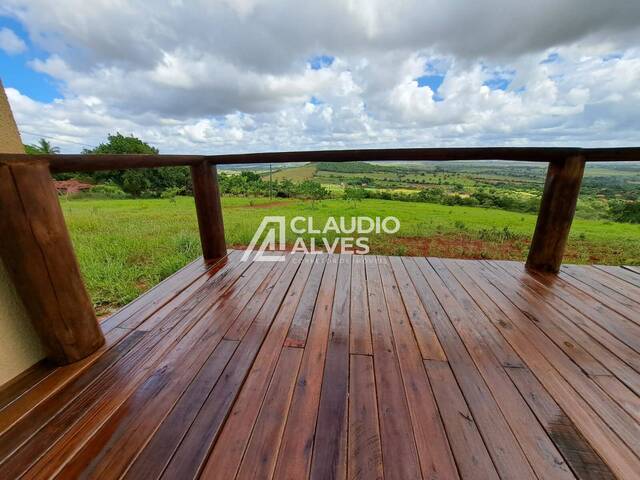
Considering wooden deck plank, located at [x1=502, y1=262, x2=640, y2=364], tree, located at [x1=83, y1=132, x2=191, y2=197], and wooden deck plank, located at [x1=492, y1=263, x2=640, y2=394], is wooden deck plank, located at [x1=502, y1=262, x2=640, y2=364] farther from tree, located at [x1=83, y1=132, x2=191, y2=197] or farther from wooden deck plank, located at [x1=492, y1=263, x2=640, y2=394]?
tree, located at [x1=83, y1=132, x2=191, y2=197]

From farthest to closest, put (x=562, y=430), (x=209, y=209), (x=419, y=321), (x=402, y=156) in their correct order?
(x=209, y=209) < (x=402, y=156) < (x=419, y=321) < (x=562, y=430)

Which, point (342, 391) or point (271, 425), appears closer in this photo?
point (271, 425)

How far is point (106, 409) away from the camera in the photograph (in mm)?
787

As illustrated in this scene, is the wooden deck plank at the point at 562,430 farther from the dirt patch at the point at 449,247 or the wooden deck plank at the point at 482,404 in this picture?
the dirt patch at the point at 449,247

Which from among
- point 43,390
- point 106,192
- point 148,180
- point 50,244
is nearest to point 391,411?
point 43,390

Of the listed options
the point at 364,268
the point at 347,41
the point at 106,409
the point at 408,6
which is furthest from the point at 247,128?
the point at 106,409

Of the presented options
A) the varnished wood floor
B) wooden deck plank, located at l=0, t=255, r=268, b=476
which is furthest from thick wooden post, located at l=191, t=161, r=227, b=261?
wooden deck plank, located at l=0, t=255, r=268, b=476

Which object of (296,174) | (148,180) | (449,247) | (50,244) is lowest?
(449,247)

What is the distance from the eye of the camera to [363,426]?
0.73 m

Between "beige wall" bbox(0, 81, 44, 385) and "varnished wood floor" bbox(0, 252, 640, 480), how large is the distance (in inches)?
2.8

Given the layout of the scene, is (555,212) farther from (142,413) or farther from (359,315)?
(142,413)

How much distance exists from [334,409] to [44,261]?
1135 mm

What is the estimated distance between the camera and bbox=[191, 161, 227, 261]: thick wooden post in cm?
191

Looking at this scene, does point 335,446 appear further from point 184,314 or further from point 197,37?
point 197,37
